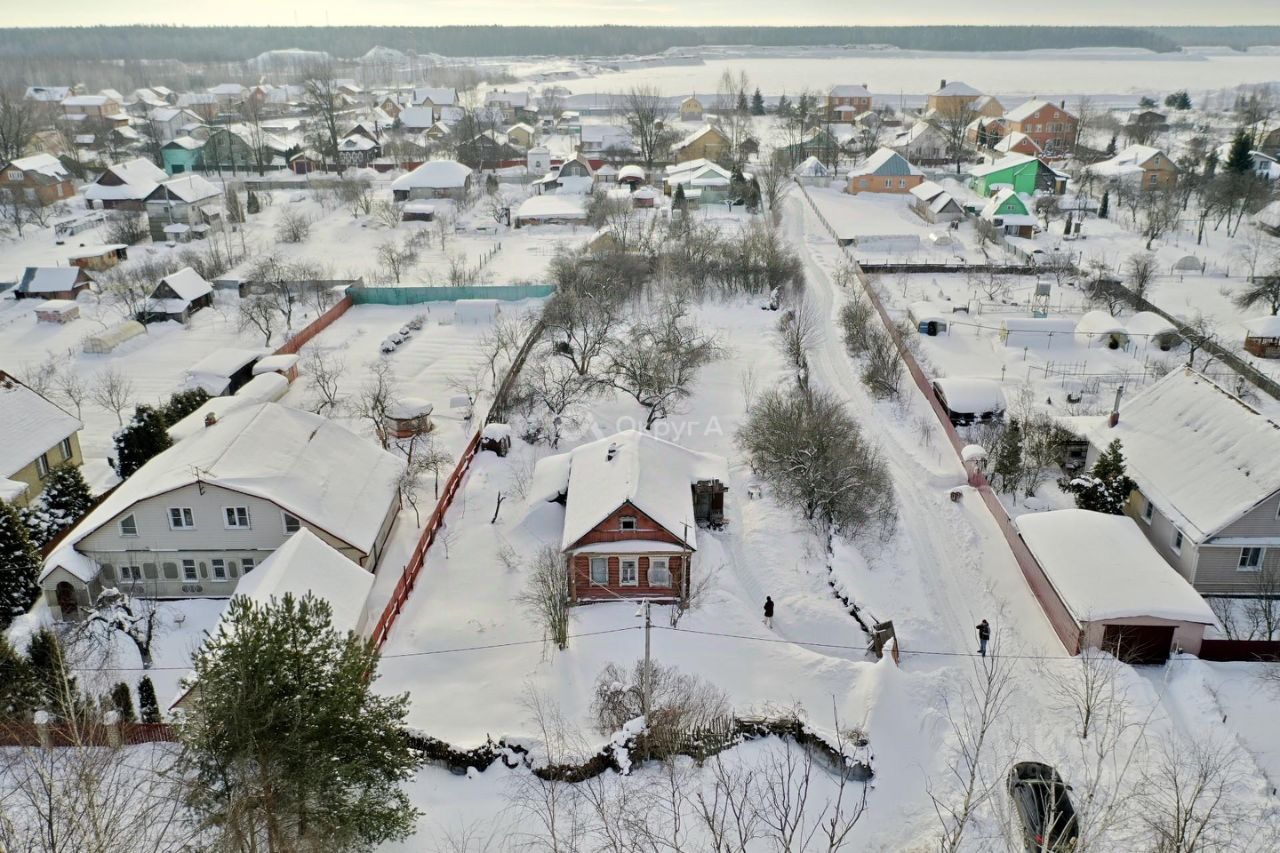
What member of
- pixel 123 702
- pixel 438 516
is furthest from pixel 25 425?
pixel 123 702

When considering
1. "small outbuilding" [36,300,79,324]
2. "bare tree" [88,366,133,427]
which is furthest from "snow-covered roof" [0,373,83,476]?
"small outbuilding" [36,300,79,324]

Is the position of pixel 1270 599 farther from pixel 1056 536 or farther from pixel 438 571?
pixel 438 571

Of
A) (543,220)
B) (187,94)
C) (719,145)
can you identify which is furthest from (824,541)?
(187,94)

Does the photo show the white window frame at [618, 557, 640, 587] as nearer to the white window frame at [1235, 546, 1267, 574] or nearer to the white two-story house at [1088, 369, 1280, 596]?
the white two-story house at [1088, 369, 1280, 596]

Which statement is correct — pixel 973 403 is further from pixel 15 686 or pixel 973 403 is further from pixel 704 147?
pixel 704 147

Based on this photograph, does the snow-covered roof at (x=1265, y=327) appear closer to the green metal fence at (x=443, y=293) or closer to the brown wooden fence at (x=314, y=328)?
the green metal fence at (x=443, y=293)

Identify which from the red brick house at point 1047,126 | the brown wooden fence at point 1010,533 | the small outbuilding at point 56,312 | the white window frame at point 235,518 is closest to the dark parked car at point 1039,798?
the brown wooden fence at point 1010,533
